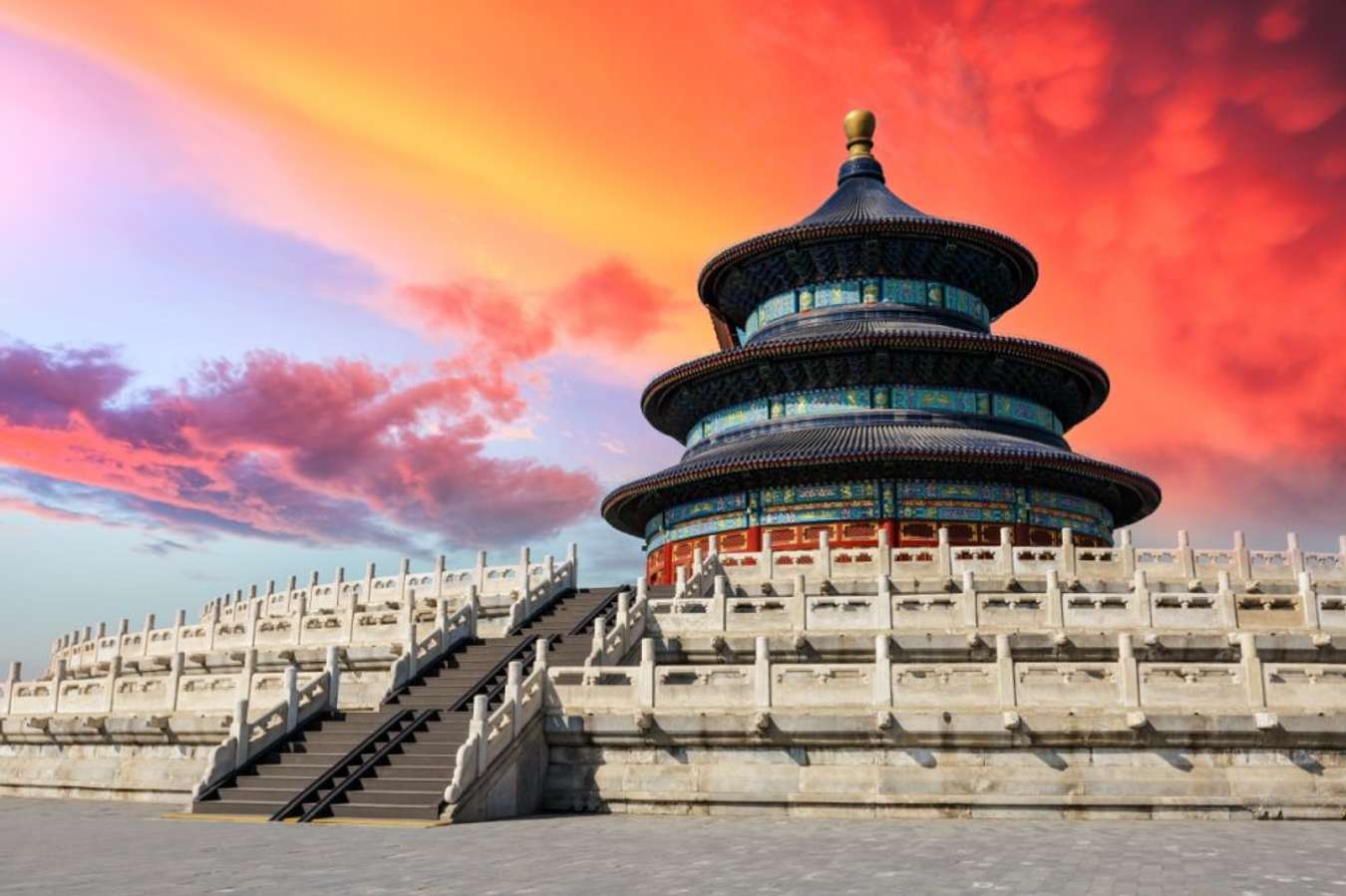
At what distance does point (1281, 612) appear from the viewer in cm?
2341

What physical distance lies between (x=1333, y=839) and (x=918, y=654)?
29.8 ft

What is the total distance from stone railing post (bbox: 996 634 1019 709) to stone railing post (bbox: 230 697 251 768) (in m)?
13.2

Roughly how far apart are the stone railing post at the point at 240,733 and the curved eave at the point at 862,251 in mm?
34526

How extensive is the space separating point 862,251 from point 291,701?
3497 centimetres

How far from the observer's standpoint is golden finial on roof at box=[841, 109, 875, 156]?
195ft

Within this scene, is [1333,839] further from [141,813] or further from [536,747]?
[141,813]

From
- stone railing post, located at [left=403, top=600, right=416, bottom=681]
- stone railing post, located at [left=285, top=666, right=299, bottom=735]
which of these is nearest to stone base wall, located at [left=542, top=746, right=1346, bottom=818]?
stone railing post, located at [left=285, top=666, right=299, bottom=735]

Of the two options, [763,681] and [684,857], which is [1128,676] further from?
[684,857]

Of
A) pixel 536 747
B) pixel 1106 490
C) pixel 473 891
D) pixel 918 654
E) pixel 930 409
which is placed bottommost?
pixel 473 891

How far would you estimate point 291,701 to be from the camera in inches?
852

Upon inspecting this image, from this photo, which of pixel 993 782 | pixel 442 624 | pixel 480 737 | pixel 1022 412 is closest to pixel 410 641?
pixel 442 624

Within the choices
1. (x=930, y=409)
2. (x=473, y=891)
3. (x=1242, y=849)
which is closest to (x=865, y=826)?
(x=1242, y=849)

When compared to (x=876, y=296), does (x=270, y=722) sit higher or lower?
lower

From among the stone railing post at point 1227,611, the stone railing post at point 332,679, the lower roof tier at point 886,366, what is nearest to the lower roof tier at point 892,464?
the lower roof tier at point 886,366
